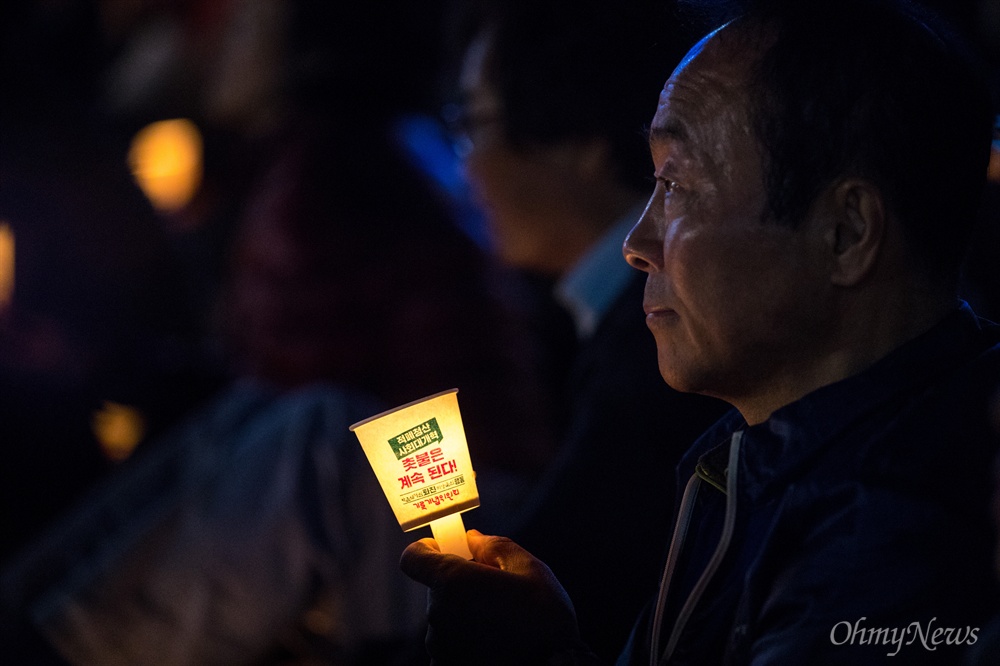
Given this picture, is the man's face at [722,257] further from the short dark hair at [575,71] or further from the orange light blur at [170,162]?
the orange light blur at [170,162]

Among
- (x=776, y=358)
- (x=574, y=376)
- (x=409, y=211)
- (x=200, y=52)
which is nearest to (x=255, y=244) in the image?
(x=409, y=211)

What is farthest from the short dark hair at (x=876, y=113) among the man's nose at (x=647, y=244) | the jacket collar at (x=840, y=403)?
the man's nose at (x=647, y=244)

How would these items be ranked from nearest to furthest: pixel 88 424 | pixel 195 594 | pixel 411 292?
pixel 195 594
pixel 88 424
pixel 411 292

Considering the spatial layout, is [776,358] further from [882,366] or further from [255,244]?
[255,244]

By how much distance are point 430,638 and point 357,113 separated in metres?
3.42

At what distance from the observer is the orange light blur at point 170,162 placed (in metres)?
7.16

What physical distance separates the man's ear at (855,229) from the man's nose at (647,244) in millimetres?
318

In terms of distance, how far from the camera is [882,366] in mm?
1618

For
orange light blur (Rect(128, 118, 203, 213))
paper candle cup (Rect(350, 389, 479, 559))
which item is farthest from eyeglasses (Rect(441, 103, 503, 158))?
orange light blur (Rect(128, 118, 203, 213))

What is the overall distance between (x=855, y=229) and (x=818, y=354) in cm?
22

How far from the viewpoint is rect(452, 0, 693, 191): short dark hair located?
121 inches

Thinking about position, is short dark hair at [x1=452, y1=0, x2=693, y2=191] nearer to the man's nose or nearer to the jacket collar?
the man's nose

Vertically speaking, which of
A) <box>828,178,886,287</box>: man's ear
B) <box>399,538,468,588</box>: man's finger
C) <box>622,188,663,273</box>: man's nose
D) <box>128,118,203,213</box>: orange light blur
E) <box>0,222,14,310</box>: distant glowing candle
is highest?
<box>128,118,203,213</box>: orange light blur

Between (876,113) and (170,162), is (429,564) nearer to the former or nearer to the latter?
(876,113)
